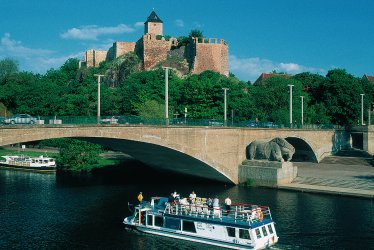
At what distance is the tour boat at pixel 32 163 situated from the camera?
66625mm

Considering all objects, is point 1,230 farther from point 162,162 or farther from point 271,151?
point 271,151

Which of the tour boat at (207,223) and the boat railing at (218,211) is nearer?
the tour boat at (207,223)

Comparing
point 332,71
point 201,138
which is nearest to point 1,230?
point 201,138

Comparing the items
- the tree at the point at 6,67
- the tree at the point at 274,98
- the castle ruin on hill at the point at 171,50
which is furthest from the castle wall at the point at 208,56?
the tree at the point at 6,67

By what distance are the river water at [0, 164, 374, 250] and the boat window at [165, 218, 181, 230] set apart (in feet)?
4.03

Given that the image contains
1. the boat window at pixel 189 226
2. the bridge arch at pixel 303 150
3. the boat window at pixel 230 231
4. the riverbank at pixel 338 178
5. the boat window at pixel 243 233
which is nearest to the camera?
the boat window at pixel 243 233

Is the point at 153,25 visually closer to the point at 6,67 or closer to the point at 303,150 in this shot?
the point at 6,67

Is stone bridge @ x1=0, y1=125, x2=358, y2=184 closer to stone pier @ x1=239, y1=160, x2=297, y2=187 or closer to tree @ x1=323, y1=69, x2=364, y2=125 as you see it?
stone pier @ x1=239, y1=160, x2=297, y2=187

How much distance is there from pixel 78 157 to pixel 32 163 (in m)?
6.64

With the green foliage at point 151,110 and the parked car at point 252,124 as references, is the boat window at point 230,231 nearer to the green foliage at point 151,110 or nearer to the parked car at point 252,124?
the parked car at point 252,124

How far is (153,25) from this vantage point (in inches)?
4887

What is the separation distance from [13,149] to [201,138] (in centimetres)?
5518

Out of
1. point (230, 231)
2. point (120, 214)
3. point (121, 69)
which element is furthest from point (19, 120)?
point (121, 69)

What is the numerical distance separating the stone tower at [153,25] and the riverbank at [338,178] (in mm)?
67678
